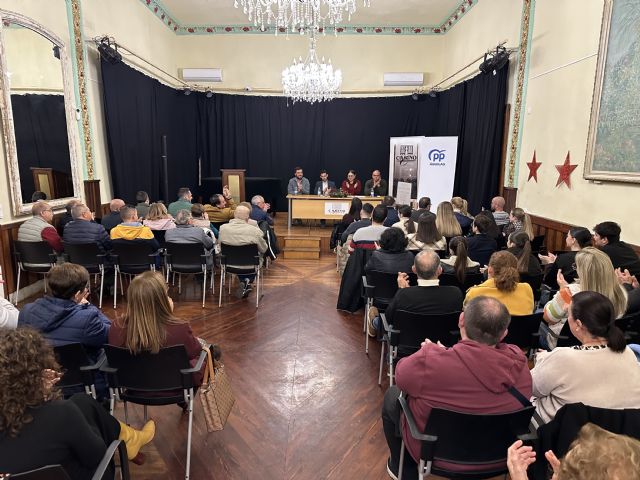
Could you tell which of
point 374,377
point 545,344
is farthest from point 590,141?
point 374,377

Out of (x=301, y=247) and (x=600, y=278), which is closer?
(x=600, y=278)

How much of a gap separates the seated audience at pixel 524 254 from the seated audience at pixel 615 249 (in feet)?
1.85

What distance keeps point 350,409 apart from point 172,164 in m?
8.64

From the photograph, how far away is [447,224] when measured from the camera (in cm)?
514

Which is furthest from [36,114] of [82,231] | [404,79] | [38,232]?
[404,79]

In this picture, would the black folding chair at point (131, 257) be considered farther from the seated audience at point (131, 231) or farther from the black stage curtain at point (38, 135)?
the black stage curtain at point (38, 135)

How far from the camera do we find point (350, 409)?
2.97 meters

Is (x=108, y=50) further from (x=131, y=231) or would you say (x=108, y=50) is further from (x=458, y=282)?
(x=458, y=282)

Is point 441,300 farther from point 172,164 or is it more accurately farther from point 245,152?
point 245,152

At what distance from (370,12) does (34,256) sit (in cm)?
851

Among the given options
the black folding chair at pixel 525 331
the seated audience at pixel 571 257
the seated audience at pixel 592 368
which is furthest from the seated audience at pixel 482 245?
the seated audience at pixel 592 368

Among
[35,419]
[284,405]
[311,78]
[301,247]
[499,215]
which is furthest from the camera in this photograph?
[311,78]

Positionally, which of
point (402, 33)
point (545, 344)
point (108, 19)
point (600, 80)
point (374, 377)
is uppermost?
point (402, 33)

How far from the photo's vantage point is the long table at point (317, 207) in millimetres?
8672
